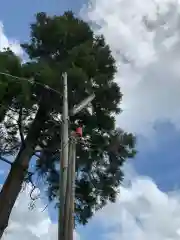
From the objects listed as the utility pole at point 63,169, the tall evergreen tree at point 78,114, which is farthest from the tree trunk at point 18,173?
the utility pole at point 63,169

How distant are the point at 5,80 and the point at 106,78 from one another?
3613 millimetres

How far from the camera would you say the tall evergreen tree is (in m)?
15.2

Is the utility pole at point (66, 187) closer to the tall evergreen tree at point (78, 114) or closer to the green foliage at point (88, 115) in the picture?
the tall evergreen tree at point (78, 114)

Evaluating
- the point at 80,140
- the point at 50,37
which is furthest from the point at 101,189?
the point at 80,140

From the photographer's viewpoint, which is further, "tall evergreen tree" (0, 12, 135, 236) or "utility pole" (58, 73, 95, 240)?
"tall evergreen tree" (0, 12, 135, 236)

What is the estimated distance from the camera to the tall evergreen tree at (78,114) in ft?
49.8

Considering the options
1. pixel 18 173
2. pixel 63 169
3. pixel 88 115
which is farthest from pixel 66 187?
pixel 88 115

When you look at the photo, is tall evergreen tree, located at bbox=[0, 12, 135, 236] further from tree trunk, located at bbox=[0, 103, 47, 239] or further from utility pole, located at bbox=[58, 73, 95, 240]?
utility pole, located at bbox=[58, 73, 95, 240]

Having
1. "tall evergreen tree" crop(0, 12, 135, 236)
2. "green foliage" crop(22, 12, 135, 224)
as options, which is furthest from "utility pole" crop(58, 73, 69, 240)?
"green foliage" crop(22, 12, 135, 224)

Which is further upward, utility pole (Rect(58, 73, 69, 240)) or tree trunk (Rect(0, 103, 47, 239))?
tree trunk (Rect(0, 103, 47, 239))

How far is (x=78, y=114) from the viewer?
611 inches

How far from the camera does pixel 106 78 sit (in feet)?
54.5

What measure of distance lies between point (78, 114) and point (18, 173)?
8.89 ft

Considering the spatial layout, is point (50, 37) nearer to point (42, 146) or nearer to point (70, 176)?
point (42, 146)
